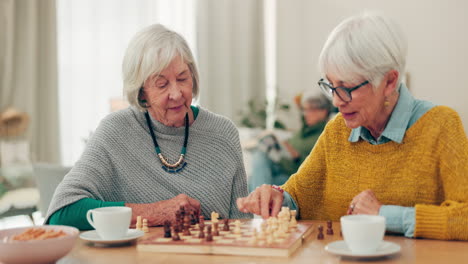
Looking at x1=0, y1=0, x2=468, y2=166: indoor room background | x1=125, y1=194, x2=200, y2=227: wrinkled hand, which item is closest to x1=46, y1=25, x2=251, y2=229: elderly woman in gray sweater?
x1=125, y1=194, x2=200, y2=227: wrinkled hand

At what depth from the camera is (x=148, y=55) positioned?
192 centimetres

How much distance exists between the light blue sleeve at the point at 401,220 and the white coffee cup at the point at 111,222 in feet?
2.23

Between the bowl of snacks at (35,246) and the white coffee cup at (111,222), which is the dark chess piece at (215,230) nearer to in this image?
the white coffee cup at (111,222)

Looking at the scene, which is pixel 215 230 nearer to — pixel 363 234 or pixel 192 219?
pixel 192 219

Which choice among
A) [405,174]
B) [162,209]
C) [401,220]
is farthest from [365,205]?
[162,209]

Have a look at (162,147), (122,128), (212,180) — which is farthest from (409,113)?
(122,128)

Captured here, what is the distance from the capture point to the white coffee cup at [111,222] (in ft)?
4.52

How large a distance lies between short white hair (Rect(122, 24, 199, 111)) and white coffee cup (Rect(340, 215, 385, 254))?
0.98 metres

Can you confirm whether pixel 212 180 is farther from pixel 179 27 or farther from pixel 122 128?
pixel 179 27

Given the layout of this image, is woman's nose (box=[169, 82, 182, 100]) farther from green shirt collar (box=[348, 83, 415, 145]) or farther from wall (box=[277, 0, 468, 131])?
wall (box=[277, 0, 468, 131])

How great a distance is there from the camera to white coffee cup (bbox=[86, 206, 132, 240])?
4.52 feet

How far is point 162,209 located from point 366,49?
77 cm

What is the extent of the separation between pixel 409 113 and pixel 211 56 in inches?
179

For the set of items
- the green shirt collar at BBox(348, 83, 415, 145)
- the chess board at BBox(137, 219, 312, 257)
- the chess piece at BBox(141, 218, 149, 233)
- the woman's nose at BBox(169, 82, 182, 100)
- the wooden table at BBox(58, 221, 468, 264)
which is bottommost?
the chess piece at BBox(141, 218, 149, 233)
